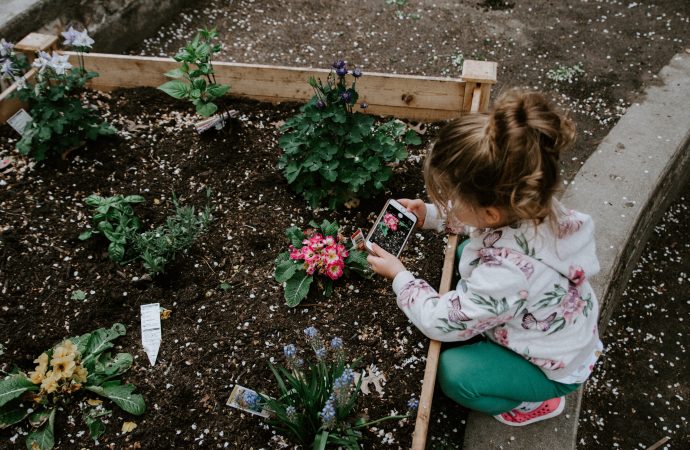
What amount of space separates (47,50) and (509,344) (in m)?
2.85

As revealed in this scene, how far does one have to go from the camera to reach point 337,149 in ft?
8.14

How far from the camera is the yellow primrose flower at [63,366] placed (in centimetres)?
194

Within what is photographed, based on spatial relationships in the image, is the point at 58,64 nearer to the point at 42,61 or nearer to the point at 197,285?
the point at 42,61

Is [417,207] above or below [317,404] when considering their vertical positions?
above

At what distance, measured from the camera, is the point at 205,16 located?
4457mm

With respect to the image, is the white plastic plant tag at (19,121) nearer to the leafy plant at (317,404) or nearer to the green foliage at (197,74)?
the green foliage at (197,74)

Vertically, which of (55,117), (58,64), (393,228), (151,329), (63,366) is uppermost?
(58,64)

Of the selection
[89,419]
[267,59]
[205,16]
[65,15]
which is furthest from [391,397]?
[205,16]

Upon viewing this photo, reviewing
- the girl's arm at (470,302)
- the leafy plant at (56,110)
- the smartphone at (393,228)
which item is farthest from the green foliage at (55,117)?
the girl's arm at (470,302)

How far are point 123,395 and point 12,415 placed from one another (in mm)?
391

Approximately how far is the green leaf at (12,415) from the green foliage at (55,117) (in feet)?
4.27

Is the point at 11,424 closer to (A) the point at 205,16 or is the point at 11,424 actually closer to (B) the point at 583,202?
(B) the point at 583,202

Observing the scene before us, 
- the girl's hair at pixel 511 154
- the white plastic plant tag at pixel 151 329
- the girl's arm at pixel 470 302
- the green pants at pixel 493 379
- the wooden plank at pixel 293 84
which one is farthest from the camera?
the wooden plank at pixel 293 84

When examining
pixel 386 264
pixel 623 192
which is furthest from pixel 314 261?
pixel 623 192
